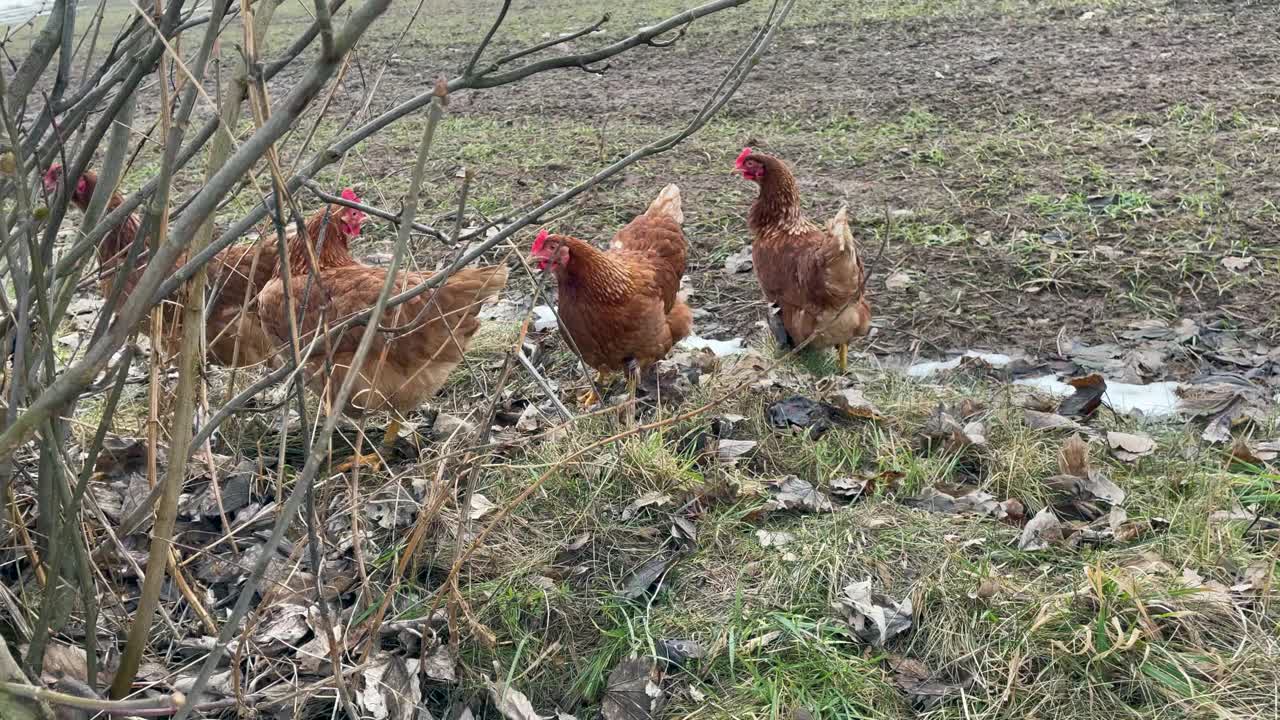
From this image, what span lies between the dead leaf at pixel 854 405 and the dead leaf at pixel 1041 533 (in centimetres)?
75

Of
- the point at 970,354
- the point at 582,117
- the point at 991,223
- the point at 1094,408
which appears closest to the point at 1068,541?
the point at 1094,408

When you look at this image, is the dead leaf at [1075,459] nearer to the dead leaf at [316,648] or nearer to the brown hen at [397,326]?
the brown hen at [397,326]

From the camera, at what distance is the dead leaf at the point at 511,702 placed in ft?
7.67

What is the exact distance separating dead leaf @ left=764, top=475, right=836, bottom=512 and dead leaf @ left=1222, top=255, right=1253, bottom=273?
2726 millimetres

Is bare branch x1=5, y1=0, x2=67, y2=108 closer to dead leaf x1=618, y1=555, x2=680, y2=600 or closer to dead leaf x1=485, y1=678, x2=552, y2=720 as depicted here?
dead leaf x1=485, y1=678, x2=552, y2=720

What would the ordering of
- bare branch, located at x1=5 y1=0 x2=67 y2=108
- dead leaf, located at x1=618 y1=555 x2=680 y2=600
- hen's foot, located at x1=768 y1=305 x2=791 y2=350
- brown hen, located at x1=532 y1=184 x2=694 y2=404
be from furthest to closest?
hen's foot, located at x1=768 y1=305 x2=791 y2=350 < brown hen, located at x1=532 y1=184 x2=694 y2=404 < dead leaf, located at x1=618 y1=555 x2=680 y2=600 < bare branch, located at x1=5 y1=0 x2=67 y2=108

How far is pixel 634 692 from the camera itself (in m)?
2.37

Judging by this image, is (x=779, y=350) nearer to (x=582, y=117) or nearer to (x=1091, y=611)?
(x=1091, y=611)

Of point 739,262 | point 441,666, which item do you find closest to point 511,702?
point 441,666

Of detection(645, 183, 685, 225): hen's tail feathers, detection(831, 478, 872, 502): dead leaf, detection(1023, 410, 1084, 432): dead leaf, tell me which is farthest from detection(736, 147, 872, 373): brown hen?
detection(831, 478, 872, 502): dead leaf

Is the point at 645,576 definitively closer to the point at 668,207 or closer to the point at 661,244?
the point at 661,244

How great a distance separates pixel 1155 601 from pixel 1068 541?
0.39 m

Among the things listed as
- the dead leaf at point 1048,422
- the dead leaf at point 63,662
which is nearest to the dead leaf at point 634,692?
the dead leaf at point 63,662

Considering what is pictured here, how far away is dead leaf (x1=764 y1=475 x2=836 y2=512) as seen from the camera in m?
2.95
